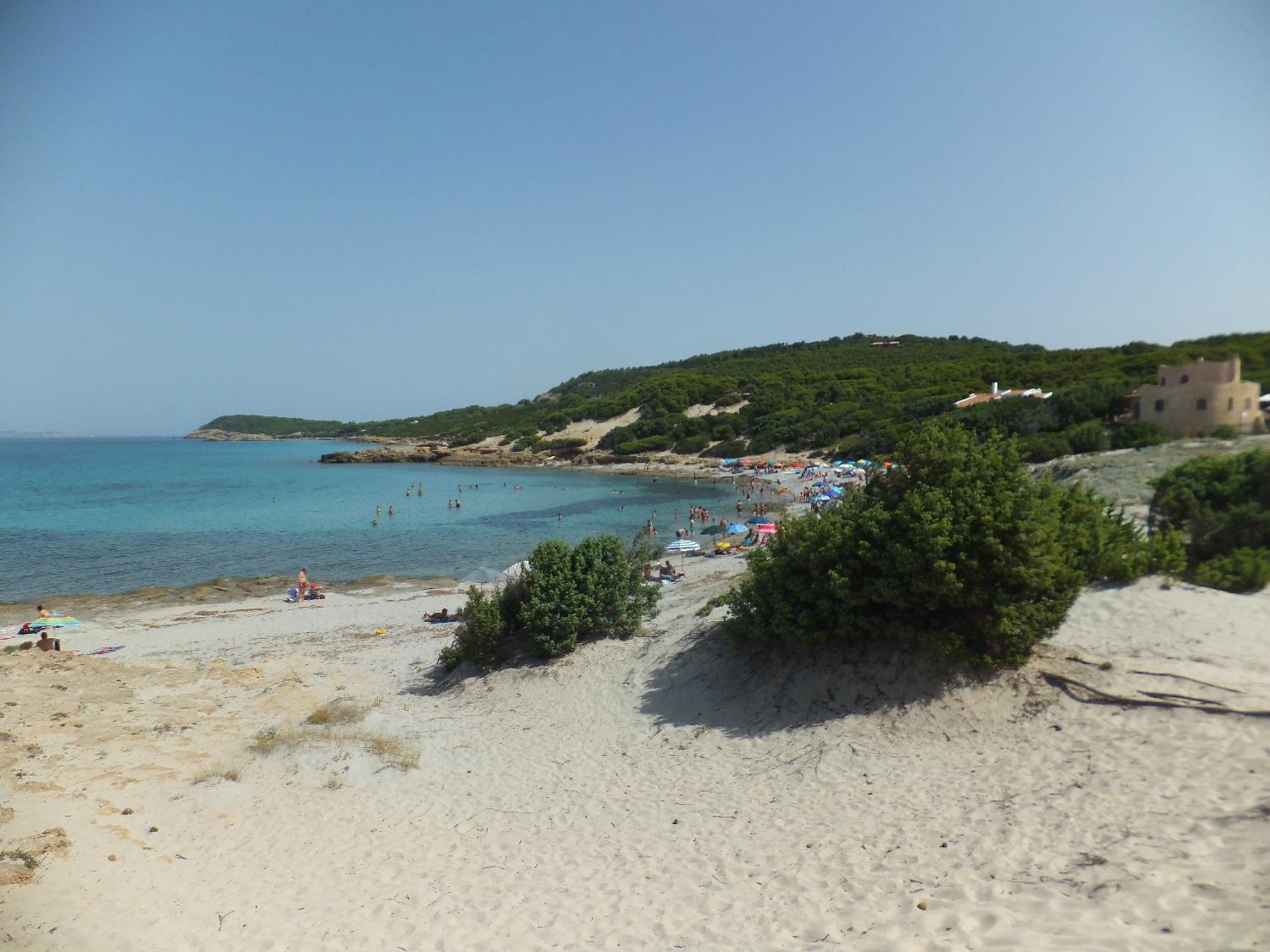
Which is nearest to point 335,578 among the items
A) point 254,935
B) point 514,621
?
point 514,621

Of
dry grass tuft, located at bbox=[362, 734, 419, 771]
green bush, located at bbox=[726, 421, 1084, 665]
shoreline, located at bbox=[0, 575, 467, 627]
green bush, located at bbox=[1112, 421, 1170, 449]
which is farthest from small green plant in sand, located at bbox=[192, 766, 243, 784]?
green bush, located at bbox=[1112, 421, 1170, 449]

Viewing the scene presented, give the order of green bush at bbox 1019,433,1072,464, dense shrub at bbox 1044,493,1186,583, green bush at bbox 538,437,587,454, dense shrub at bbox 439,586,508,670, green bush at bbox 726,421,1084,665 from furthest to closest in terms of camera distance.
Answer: green bush at bbox 538,437,587,454
green bush at bbox 1019,433,1072,464
dense shrub at bbox 439,586,508,670
dense shrub at bbox 1044,493,1186,583
green bush at bbox 726,421,1084,665

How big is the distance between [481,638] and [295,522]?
35.4 m

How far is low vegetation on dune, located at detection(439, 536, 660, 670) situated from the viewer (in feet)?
44.6

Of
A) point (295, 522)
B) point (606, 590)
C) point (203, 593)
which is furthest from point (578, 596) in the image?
point (295, 522)

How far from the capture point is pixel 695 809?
7562 millimetres

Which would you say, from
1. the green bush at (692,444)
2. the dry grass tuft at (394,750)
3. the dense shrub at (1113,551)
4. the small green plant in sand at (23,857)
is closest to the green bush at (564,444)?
the green bush at (692,444)

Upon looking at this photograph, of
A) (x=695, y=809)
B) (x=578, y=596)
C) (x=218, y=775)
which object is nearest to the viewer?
(x=695, y=809)

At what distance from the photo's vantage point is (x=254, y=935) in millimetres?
5762

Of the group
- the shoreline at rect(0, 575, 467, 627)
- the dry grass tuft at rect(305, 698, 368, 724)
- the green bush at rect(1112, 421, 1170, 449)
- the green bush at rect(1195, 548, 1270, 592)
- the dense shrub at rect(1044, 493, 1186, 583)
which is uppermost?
the green bush at rect(1112, 421, 1170, 449)

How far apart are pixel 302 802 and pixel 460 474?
72.2 m

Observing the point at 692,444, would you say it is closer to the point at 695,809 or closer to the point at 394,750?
the point at 394,750

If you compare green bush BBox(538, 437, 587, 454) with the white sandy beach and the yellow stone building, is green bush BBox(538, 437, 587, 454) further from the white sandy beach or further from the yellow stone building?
the white sandy beach

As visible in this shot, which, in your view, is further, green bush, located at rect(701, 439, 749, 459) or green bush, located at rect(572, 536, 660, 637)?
green bush, located at rect(701, 439, 749, 459)
